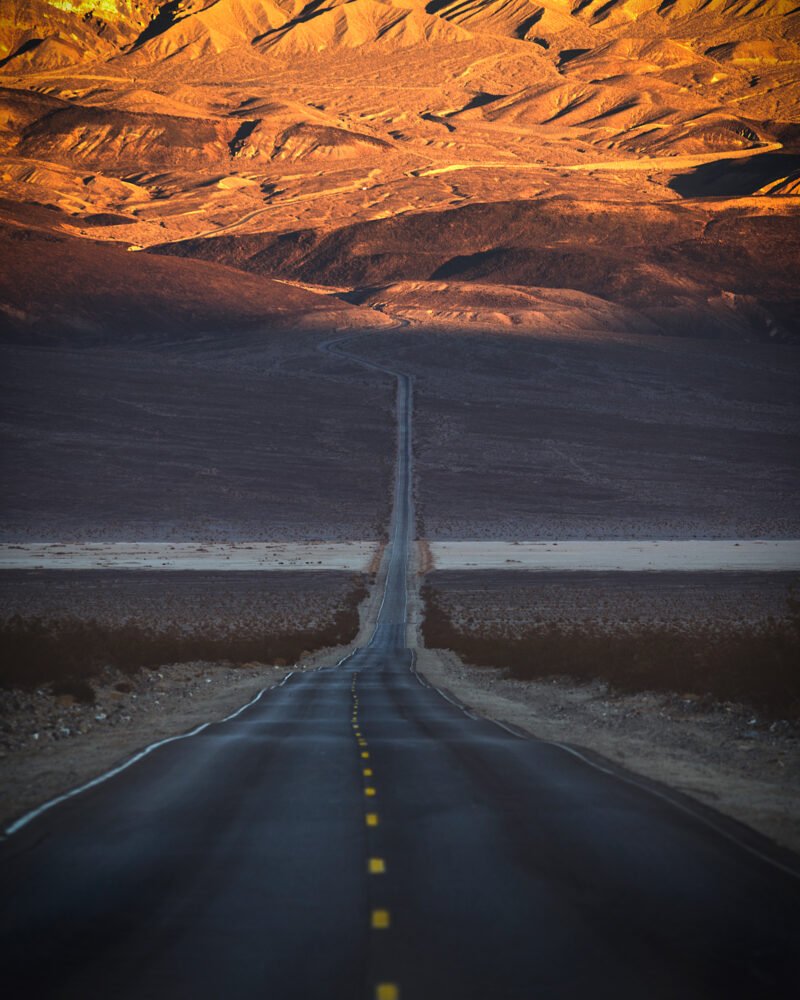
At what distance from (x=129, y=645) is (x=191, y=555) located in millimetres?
34324

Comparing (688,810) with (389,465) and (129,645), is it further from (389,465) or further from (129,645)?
(389,465)

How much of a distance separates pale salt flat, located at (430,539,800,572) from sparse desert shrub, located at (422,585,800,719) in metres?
20.9

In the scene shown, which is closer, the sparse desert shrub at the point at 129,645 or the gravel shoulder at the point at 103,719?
the gravel shoulder at the point at 103,719

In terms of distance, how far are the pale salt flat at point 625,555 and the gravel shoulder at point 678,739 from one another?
3180 centimetres

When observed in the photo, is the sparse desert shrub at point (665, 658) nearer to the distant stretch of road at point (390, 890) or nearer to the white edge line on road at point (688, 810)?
the white edge line on road at point (688, 810)

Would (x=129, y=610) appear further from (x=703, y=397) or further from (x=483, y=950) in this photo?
(x=703, y=397)

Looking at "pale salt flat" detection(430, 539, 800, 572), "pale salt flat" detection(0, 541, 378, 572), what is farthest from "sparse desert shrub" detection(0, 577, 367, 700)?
"pale salt flat" detection(430, 539, 800, 572)

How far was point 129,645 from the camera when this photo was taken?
23469 millimetres

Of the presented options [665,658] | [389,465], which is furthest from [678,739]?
[389,465]

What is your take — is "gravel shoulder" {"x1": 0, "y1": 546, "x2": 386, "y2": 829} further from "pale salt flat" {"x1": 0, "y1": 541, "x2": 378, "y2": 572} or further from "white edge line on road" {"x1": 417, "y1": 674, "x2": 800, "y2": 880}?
"pale salt flat" {"x1": 0, "y1": 541, "x2": 378, "y2": 572}

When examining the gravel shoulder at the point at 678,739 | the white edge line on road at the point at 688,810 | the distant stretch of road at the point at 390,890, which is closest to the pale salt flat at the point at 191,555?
the gravel shoulder at the point at 678,739

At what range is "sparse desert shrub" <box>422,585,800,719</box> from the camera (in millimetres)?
15703

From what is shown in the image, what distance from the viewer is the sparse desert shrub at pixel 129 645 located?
17.3m

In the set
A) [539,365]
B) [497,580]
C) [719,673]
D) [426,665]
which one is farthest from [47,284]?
[719,673]
